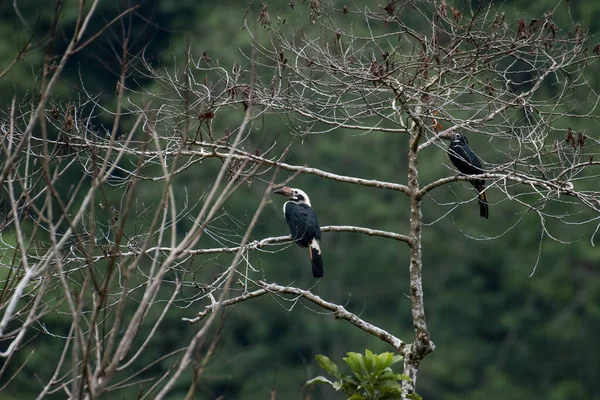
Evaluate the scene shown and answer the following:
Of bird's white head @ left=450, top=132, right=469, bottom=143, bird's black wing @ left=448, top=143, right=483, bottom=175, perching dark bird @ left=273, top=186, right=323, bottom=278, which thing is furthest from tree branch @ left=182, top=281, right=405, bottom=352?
bird's black wing @ left=448, top=143, right=483, bottom=175

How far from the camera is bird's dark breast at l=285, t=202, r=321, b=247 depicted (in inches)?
314

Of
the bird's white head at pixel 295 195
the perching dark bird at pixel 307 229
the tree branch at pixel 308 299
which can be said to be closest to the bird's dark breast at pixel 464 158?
the perching dark bird at pixel 307 229

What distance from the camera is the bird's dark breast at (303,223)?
26.2 ft

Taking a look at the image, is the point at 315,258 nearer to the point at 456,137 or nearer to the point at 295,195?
the point at 295,195

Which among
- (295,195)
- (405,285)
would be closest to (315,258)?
(295,195)

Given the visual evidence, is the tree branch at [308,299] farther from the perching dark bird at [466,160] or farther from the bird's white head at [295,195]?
the bird's white head at [295,195]

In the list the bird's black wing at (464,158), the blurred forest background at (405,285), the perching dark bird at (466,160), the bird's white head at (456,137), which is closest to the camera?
the bird's white head at (456,137)

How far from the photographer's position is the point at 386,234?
21.0 ft

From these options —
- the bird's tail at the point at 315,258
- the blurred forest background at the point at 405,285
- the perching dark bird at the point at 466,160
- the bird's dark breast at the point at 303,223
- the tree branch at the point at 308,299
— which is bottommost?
the blurred forest background at the point at 405,285

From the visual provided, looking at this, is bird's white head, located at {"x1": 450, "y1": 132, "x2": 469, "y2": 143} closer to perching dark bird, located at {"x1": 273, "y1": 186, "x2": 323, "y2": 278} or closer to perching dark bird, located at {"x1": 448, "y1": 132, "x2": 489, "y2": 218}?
perching dark bird, located at {"x1": 448, "y1": 132, "x2": 489, "y2": 218}

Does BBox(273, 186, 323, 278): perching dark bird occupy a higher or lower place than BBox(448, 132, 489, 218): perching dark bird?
lower

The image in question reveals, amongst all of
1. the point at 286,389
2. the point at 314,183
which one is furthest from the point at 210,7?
the point at 286,389

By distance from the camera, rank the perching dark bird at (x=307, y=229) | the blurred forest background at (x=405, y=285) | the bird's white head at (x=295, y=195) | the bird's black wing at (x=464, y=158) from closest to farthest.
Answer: the bird's black wing at (x=464, y=158) < the perching dark bird at (x=307, y=229) < the bird's white head at (x=295, y=195) < the blurred forest background at (x=405, y=285)

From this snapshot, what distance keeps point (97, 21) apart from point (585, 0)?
1057 centimetres
